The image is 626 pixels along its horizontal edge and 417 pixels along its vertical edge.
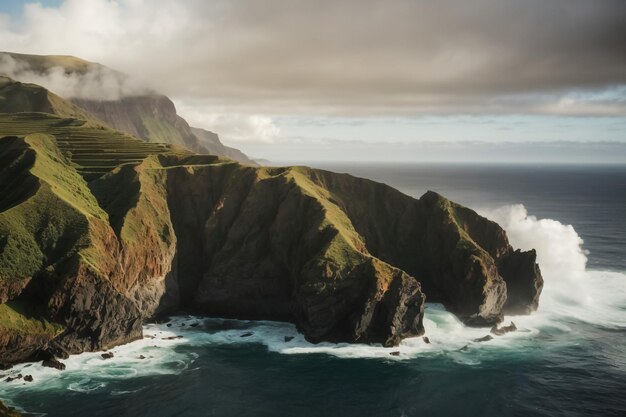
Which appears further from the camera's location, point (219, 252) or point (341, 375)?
point (219, 252)

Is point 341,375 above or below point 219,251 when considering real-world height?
below

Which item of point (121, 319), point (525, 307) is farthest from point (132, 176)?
point (525, 307)

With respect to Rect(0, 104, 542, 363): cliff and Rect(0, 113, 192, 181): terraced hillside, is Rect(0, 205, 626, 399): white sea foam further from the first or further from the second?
Rect(0, 113, 192, 181): terraced hillside

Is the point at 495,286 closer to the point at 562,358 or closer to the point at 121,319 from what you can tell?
the point at 562,358

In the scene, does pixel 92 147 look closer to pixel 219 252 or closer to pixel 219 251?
pixel 219 251

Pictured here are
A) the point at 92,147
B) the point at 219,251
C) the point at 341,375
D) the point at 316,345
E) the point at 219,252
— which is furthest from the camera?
the point at 92,147

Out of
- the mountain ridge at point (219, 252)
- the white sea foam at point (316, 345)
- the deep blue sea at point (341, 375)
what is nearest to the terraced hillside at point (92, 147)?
the mountain ridge at point (219, 252)

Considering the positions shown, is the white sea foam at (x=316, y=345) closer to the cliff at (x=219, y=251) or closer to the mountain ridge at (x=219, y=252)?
the cliff at (x=219, y=251)

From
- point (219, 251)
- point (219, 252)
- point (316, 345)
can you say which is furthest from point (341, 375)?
point (219, 251)
